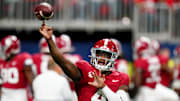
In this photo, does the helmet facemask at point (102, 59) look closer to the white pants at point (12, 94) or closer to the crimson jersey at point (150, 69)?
the white pants at point (12, 94)

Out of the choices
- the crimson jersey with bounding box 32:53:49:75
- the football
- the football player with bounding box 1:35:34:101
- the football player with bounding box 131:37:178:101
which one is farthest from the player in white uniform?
the football player with bounding box 131:37:178:101

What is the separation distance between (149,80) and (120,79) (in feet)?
12.8

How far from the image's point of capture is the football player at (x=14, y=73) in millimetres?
7223

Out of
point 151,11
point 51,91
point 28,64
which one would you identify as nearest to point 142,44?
point 28,64

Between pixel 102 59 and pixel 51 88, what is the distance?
1830 mm

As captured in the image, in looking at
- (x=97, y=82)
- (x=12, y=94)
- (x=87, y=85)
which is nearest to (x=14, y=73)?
(x=12, y=94)

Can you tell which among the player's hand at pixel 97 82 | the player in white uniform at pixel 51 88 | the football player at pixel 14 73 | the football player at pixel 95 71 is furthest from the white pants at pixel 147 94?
the player's hand at pixel 97 82

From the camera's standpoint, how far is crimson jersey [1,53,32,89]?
7230 mm

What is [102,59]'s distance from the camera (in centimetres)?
450

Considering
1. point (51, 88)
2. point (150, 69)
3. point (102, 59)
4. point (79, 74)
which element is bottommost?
point (150, 69)

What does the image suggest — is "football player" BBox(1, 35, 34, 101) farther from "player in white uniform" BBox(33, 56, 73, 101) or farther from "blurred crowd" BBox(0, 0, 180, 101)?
"player in white uniform" BBox(33, 56, 73, 101)

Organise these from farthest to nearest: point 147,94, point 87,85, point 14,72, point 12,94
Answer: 1. point 147,94
2. point 12,94
3. point 14,72
4. point 87,85

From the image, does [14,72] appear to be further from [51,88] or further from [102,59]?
[102,59]

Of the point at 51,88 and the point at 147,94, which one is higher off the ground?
the point at 51,88
